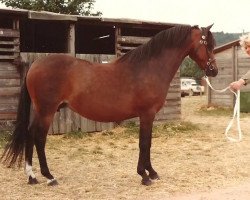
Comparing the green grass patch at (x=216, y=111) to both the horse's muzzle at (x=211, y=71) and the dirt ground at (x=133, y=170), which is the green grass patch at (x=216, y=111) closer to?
the dirt ground at (x=133, y=170)

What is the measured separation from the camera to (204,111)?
1922cm

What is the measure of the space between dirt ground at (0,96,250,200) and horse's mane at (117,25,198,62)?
1955mm

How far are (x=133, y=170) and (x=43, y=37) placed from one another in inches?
348

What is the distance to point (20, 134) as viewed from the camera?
6078mm

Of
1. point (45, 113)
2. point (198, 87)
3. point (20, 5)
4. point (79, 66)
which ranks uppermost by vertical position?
point (20, 5)

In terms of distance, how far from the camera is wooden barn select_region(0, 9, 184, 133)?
33.8 feet

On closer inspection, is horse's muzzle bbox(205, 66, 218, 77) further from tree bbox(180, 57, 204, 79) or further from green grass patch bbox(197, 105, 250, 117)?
tree bbox(180, 57, 204, 79)

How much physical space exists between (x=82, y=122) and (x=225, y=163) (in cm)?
492

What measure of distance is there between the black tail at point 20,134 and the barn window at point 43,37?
693 cm

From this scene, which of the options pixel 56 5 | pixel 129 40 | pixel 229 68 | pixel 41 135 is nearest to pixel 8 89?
pixel 129 40

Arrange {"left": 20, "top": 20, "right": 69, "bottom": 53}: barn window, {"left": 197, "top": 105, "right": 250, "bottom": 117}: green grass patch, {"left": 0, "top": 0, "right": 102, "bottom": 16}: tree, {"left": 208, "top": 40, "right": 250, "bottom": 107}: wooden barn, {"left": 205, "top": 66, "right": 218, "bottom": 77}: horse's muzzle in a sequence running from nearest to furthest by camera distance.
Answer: {"left": 205, "top": 66, "right": 218, "bottom": 77}: horse's muzzle
{"left": 20, "top": 20, "right": 69, "bottom": 53}: barn window
{"left": 197, "top": 105, "right": 250, "bottom": 117}: green grass patch
{"left": 208, "top": 40, "right": 250, "bottom": 107}: wooden barn
{"left": 0, "top": 0, "right": 102, "bottom": 16}: tree

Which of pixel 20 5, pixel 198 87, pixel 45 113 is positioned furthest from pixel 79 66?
pixel 198 87

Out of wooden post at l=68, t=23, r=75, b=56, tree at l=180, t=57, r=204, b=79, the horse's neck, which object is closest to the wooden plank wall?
wooden post at l=68, t=23, r=75, b=56

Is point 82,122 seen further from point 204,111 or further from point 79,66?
point 204,111
